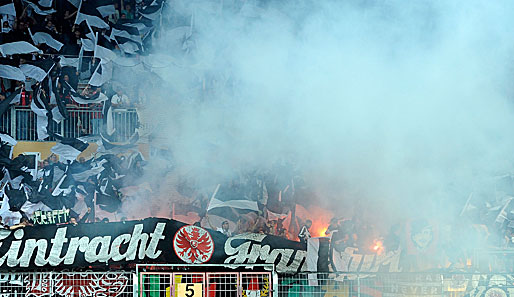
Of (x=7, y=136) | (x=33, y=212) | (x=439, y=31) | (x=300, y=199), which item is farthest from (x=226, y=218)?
(x=439, y=31)

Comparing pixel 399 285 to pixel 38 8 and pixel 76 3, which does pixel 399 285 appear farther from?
pixel 38 8

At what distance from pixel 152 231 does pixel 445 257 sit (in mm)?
2742

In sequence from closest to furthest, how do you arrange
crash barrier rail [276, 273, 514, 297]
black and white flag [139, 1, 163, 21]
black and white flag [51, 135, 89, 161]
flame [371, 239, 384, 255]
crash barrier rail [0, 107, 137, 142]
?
1. crash barrier rail [276, 273, 514, 297]
2. flame [371, 239, 384, 255]
3. black and white flag [139, 1, 163, 21]
4. black and white flag [51, 135, 89, 161]
5. crash barrier rail [0, 107, 137, 142]

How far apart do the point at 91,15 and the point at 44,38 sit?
56 centimetres

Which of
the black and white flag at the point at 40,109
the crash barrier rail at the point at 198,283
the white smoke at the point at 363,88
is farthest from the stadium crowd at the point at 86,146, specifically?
the crash barrier rail at the point at 198,283

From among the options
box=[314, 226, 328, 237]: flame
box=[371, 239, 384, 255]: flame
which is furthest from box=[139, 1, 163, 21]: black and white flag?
box=[371, 239, 384, 255]: flame

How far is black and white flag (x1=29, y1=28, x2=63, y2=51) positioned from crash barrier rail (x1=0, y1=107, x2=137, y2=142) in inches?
30.0

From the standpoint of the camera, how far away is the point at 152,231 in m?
5.21

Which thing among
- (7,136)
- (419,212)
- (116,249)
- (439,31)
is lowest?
(116,249)

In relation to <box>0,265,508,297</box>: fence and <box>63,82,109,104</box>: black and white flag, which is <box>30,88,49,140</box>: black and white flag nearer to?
<box>63,82,109,104</box>: black and white flag

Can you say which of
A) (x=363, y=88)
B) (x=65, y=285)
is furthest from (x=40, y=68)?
(x=363, y=88)

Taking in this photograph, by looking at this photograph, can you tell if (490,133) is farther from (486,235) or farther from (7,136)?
(7,136)

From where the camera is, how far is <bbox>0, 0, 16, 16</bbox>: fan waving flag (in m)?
6.40

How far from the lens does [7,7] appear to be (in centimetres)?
642
